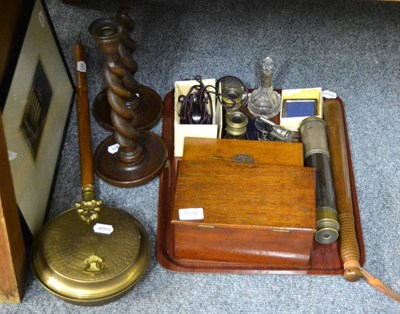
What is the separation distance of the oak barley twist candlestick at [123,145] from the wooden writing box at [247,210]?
136 mm

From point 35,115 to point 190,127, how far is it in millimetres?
339

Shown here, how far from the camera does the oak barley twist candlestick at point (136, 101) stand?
1.46 m

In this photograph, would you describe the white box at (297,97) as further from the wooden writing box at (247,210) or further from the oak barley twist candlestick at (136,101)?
the oak barley twist candlestick at (136,101)

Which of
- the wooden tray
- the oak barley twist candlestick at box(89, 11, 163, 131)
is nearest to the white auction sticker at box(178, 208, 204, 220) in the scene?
the wooden tray

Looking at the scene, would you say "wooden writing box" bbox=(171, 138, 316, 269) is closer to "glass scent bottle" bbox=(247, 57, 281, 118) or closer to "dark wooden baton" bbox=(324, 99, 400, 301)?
"dark wooden baton" bbox=(324, 99, 400, 301)

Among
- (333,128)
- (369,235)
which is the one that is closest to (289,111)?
(333,128)

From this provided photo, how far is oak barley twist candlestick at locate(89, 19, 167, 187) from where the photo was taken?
1.27 m

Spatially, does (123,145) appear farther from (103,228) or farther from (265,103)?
(265,103)

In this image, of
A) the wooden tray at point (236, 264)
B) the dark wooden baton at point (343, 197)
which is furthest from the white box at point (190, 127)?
the dark wooden baton at point (343, 197)

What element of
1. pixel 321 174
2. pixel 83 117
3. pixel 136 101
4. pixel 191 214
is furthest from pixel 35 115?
pixel 321 174

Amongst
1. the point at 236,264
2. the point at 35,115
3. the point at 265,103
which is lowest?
the point at 236,264

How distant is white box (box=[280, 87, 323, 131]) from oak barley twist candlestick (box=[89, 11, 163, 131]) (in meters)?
0.31

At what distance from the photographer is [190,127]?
138cm

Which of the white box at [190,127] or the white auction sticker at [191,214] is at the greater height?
the white box at [190,127]
